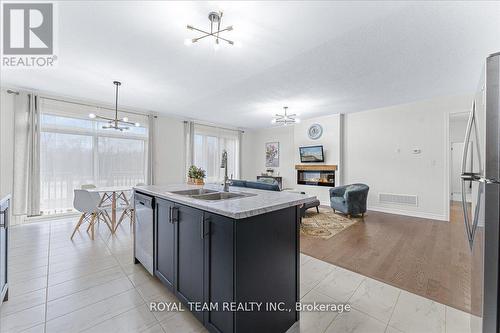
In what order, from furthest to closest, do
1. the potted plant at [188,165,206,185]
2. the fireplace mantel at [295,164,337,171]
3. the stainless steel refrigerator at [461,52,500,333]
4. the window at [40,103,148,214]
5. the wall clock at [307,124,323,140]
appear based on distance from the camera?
the wall clock at [307,124,323,140], the fireplace mantel at [295,164,337,171], the window at [40,103,148,214], the potted plant at [188,165,206,185], the stainless steel refrigerator at [461,52,500,333]

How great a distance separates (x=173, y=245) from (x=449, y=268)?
9.90 ft

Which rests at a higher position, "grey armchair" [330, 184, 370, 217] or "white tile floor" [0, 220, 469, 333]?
"grey armchair" [330, 184, 370, 217]

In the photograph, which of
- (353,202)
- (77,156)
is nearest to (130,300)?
(77,156)

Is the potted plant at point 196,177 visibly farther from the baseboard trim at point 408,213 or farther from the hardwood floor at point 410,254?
the baseboard trim at point 408,213

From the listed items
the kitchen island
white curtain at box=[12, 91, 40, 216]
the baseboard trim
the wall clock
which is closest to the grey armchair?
the baseboard trim

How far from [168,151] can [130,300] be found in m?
4.70

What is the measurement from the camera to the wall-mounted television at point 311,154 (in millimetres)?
6262

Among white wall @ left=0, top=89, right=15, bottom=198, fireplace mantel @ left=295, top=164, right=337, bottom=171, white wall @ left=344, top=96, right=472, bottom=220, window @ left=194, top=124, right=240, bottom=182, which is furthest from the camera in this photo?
window @ left=194, top=124, right=240, bottom=182

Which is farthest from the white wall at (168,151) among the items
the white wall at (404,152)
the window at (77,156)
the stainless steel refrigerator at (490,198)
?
the stainless steel refrigerator at (490,198)

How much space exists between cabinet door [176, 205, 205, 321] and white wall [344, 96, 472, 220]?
524 cm

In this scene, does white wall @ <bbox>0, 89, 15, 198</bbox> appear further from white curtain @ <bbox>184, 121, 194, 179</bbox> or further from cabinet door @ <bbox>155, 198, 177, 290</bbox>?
cabinet door @ <bbox>155, 198, 177, 290</bbox>

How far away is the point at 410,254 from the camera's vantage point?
275 centimetres

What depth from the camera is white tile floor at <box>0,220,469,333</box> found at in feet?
5.01

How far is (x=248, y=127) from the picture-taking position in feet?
26.8
